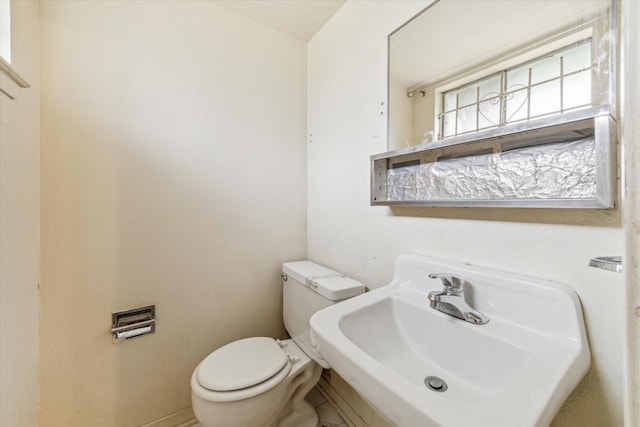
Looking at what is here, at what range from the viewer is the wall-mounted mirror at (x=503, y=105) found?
1.75ft

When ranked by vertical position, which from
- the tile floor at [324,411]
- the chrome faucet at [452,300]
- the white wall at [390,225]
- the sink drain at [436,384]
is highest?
the white wall at [390,225]

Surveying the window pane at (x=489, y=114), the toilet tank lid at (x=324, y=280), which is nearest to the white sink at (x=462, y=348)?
the toilet tank lid at (x=324, y=280)

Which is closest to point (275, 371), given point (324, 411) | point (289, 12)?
point (324, 411)

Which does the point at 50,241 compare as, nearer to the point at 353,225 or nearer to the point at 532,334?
the point at 353,225

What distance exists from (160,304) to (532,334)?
139 cm

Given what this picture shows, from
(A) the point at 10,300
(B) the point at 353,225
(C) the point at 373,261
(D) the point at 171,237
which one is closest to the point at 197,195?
(D) the point at 171,237

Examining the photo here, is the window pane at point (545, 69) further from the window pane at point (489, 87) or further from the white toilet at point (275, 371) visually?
the white toilet at point (275, 371)

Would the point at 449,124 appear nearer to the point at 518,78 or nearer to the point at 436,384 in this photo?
the point at 518,78

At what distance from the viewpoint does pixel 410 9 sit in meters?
0.92

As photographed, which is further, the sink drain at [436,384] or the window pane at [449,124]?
the window pane at [449,124]

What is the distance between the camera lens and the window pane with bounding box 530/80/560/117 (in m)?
0.59

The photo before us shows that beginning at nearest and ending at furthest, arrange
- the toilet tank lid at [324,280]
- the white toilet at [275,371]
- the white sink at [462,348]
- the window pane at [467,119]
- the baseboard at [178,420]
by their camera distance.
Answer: the white sink at [462,348], the window pane at [467,119], the white toilet at [275,371], the toilet tank lid at [324,280], the baseboard at [178,420]

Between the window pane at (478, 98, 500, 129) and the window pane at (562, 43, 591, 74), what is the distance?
14 centimetres

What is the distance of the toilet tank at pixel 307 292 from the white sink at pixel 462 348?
8.4 inches
